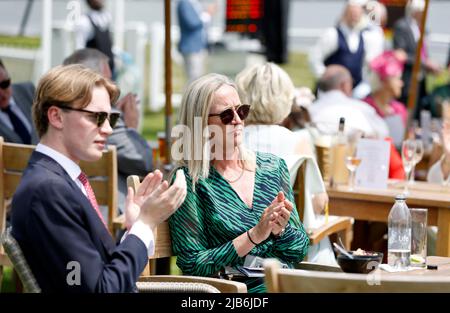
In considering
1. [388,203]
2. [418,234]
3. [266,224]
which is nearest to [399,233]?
[418,234]

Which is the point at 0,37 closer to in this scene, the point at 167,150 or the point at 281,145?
the point at 167,150

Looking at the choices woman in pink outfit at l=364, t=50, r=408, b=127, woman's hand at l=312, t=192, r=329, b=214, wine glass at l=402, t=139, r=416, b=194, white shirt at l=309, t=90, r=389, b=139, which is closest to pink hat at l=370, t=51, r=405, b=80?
woman in pink outfit at l=364, t=50, r=408, b=127

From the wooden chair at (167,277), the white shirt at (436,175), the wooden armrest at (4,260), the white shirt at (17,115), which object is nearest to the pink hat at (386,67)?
the white shirt at (436,175)

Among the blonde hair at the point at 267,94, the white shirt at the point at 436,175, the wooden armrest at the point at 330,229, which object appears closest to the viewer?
the wooden armrest at the point at 330,229

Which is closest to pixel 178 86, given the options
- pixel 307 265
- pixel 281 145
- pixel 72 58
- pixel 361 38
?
pixel 361 38

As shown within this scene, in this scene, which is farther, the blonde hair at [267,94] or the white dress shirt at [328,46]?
the white dress shirt at [328,46]

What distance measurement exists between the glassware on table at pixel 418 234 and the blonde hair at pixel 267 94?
126 cm

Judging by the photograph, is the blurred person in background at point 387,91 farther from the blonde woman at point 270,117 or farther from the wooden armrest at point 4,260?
the wooden armrest at point 4,260

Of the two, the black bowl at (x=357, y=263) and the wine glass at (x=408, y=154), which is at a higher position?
the wine glass at (x=408, y=154)

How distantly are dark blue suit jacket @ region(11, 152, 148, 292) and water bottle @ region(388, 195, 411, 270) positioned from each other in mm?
1142

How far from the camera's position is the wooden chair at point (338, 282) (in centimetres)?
271

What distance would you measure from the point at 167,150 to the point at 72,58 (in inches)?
29.5

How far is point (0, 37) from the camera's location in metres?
Result: 10.3

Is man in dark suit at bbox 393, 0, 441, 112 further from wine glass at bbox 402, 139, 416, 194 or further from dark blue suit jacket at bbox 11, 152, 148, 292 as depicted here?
dark blue suit jacket at bbox 11, 152, 148, 292
